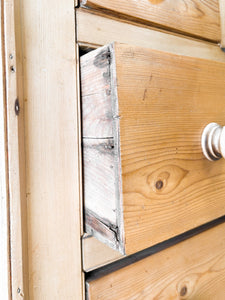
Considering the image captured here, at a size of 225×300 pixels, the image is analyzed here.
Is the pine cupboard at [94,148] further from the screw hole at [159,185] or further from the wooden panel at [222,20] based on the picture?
the wooden panel at [222,20]

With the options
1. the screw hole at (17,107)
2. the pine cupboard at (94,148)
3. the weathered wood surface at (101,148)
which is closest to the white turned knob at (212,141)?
the pine cupboard at (94,148)

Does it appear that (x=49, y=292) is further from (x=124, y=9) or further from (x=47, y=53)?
(x=124, y=9)

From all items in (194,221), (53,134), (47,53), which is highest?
(47,53)

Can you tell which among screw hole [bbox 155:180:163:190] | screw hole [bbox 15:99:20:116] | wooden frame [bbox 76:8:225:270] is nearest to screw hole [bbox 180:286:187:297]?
wooden frame [bbox 76:8:225:270]

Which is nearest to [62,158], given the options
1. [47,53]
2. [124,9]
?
[47,53]

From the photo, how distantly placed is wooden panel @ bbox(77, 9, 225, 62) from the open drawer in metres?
0.06

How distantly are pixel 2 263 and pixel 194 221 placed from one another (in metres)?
0.27

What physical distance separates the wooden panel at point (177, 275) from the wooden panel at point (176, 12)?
1.34 feet

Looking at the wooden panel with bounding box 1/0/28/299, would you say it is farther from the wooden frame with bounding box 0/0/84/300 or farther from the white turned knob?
the white turned knob

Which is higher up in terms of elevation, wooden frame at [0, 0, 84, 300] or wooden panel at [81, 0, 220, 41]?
wooden panel at [81, 0, 220, 41]

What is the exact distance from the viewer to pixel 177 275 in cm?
52

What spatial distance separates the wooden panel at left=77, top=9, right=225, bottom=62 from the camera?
0.42m

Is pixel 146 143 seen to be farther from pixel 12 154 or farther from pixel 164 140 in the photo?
pixel 12 154

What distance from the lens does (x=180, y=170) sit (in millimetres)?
386
